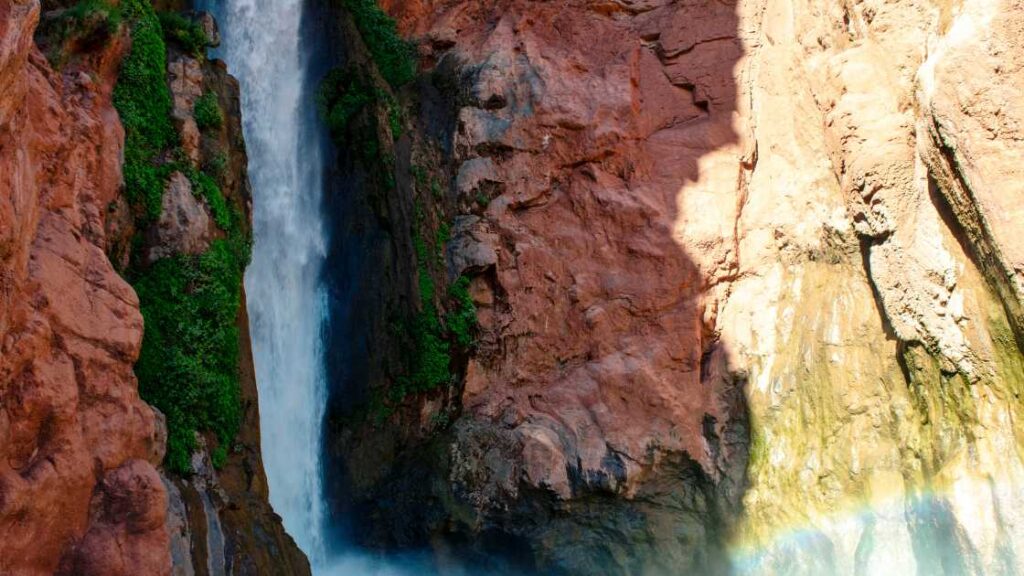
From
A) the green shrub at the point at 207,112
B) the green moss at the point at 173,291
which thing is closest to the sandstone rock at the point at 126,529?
the green moss at the point at 173,291

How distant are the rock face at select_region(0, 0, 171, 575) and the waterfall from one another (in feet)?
12.2

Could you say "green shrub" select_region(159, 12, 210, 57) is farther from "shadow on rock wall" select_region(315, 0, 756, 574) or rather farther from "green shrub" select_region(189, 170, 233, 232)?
"shadow on rock wall" select_region(315, 0, 756, 574)

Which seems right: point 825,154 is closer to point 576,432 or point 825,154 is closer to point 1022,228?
point 1022,228

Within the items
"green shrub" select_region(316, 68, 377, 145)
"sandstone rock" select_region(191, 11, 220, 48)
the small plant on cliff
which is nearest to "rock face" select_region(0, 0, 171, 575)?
the small plant on cliff

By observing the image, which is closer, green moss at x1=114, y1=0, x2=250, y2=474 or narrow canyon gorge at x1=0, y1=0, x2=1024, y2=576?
narrow canyon gorge at x1=0, y1=0, x2=1024, y2=576

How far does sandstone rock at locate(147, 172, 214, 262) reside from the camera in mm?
11258

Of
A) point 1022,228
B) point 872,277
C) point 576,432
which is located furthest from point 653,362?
point 1022,228

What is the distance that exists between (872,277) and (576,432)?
4.73 m

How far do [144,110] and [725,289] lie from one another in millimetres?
8791

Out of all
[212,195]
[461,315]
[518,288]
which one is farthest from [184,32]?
[518,288]

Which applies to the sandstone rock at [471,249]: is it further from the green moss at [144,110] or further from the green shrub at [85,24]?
the green shrub at [85,24]

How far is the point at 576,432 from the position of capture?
13.7m

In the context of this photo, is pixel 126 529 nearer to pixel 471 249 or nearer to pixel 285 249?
pixel 285 249

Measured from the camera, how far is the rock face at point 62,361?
7555 millimetres
